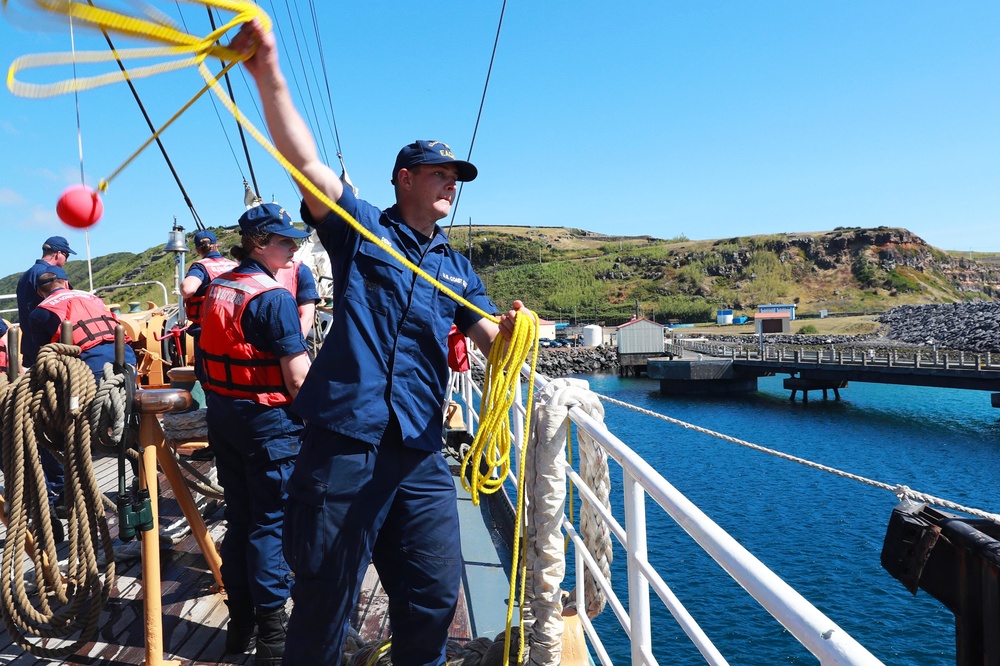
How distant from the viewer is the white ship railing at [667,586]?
89 cm

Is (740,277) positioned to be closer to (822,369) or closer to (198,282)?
(822,369)

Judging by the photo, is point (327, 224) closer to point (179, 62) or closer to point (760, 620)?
point (179, 62)

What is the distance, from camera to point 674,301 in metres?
86.8

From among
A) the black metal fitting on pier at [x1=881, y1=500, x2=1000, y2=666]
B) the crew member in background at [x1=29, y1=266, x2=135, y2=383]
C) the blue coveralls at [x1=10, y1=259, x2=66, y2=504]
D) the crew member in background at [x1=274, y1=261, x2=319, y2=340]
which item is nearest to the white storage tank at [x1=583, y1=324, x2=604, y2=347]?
the blue coveralls at [x1=10, y1=259, x2=66, y2=504]

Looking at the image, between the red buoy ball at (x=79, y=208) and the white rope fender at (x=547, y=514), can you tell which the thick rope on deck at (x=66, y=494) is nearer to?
the red buoy ball at (x=79, y=208)

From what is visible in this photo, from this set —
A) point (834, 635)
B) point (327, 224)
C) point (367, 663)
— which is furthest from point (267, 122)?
point (367, 663)

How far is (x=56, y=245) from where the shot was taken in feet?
15.1

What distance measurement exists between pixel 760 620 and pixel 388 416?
347 inches

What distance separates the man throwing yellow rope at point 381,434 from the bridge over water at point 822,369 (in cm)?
3211

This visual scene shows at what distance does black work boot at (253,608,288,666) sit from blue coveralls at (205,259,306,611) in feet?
0.09

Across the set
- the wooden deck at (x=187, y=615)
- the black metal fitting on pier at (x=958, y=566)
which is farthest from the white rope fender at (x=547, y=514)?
the black metal fitting on pier at (x=958, y=566)

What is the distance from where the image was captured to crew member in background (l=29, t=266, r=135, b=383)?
147 inches

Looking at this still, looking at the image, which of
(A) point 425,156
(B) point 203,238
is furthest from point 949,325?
(A) point 425,156

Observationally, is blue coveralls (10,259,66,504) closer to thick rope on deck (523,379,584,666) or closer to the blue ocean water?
thick rope on deck (523,379,584,666)
